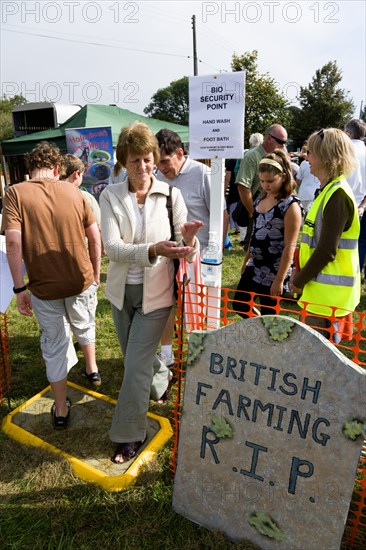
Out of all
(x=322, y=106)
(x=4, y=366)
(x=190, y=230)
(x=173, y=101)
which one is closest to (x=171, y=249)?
(x=190, y=230)

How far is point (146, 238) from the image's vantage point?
2.09 m

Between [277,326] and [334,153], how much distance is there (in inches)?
41.4

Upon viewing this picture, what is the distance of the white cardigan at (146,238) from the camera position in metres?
2.01

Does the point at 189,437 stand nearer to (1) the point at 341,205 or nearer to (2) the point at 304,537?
(2) the point at 304,537

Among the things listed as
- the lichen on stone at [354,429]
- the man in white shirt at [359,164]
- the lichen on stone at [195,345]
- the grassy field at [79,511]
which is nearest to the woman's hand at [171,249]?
the lichen on stone at [195,345]

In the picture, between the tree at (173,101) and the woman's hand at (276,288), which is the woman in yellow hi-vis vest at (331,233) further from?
the tree at (173,101)

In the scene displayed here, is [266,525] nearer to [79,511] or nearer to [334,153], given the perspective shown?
[79,511]

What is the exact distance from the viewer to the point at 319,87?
34.2 meters

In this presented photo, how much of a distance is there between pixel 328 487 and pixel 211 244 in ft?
6.04

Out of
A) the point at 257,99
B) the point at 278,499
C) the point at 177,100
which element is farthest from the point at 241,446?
the point at 177,100

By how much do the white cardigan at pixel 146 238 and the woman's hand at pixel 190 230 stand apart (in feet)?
0.27

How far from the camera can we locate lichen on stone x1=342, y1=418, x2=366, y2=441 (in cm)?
143

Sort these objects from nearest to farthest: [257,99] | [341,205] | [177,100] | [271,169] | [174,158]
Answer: [341,205], [271,169], [174,158], [257,99], [177,100]

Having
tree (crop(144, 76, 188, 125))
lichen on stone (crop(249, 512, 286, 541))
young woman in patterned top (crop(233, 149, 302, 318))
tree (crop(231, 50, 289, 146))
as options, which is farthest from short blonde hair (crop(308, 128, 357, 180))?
tree (crop(144, 76, 188, 125))
